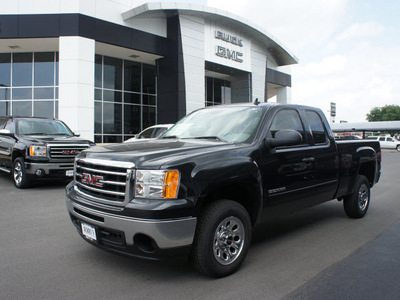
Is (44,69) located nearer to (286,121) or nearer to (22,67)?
(22,67)

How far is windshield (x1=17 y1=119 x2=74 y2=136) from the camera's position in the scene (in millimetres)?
9398

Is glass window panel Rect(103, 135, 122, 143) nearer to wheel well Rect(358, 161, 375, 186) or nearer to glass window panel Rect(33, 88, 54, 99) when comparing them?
glass window panel Rect(33, 88, 54, 99)

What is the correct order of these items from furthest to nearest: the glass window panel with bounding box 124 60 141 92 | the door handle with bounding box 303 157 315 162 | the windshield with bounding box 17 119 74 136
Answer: the glass window panel with bounding box 124 60 141 92
the windshield with bounding box 17 119 74 136
the door handle with bounding box 303 157 315 162

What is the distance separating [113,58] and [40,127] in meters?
14.6

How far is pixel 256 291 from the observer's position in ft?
10.1

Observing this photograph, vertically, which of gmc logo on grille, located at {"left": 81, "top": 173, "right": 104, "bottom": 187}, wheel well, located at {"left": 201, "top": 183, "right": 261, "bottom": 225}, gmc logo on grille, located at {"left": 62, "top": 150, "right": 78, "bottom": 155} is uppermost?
gmc logo on grille, located at {"left": 62, "top": 150, "right": 78, "bottom": 155}

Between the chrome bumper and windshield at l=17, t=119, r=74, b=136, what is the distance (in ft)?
24.5

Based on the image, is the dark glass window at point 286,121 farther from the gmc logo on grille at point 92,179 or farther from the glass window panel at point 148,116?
the glass window panel at point 148,116

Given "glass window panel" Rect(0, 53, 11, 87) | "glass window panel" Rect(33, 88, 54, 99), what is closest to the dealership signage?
"glass window panel" Rect(33, 88, 54, 99)

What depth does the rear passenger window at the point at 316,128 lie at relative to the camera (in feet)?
15.9

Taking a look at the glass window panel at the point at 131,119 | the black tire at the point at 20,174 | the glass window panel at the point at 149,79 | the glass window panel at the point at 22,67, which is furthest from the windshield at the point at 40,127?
the glass window panel at the point at 149,79

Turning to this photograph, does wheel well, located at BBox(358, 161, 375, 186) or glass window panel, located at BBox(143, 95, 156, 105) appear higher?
glass window panel, located at BBox(143, 95, 156, 105)

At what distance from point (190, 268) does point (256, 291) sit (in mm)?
809

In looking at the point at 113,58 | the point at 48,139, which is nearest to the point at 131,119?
the point at 113,58
